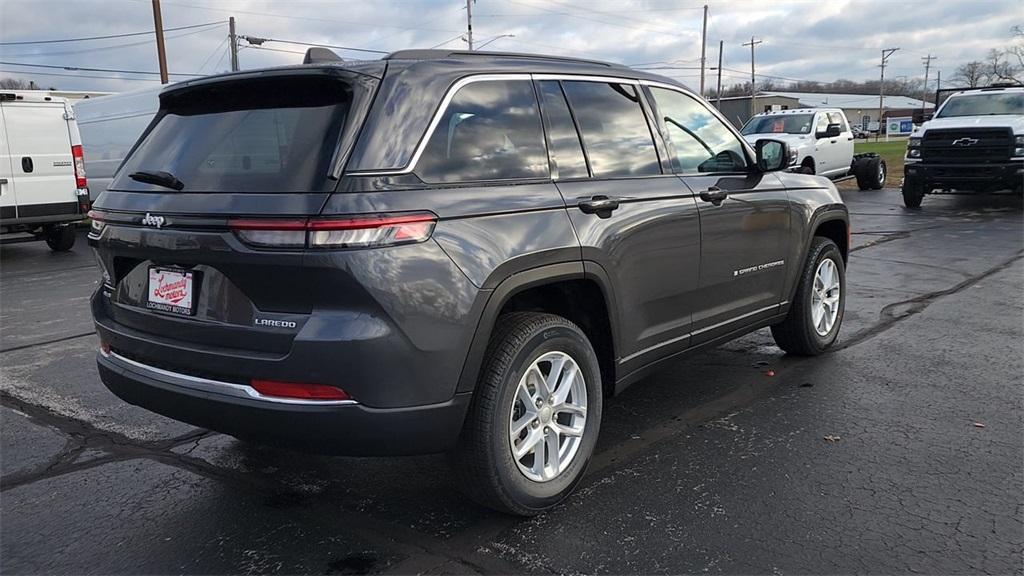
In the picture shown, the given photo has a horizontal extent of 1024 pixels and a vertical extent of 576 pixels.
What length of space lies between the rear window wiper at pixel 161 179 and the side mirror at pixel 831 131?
1723cm

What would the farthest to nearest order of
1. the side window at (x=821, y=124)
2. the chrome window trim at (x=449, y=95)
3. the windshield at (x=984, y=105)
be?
1. the side window at (x=821, y=124)
2. the windshield at (x=984, y=105)
3. the chrome window trim at (x=449, y=95)

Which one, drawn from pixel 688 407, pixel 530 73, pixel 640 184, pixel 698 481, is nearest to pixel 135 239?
pixel 530 73

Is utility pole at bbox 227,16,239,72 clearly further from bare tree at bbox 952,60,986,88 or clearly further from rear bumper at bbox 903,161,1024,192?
bare tree at bbox 952,60,986,88

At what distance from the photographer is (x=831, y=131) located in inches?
739

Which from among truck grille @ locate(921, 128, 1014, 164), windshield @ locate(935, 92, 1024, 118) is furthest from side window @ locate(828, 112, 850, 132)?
truck grille @ locate(921, 128, 1014, 164)

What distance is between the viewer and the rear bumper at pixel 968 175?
555 inches

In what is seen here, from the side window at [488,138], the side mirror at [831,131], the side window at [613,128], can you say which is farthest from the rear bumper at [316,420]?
the side mirror at [831,131]

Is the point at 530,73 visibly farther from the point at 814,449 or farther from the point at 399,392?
the point at 814,449

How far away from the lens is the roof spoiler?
122 inches

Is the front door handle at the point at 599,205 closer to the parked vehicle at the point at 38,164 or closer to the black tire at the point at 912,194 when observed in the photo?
the parked vehicle at the point at 38,164

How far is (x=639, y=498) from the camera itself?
342 cm

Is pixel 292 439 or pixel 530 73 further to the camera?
pixel 530 73

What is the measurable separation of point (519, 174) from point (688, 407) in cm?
201

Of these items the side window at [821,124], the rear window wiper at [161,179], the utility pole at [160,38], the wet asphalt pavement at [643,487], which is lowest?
the wet asphalt pavement at [643,487]
